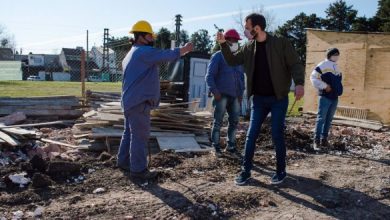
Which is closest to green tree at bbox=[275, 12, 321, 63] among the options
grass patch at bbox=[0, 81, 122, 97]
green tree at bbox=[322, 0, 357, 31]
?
green tree at bbox=[322, 0, 357, 31]

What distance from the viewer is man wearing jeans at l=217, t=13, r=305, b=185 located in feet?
17.1

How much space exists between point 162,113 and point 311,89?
928 cm

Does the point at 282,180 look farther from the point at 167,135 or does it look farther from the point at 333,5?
the point at 333,5

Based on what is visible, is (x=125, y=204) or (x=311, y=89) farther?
(x=311, y=89)

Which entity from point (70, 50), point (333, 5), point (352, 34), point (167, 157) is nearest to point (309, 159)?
point (167, 157)

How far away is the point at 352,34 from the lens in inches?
583

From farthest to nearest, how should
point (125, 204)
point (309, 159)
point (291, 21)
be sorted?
point (291, 21)
point (309, 159)
point (125, 204)

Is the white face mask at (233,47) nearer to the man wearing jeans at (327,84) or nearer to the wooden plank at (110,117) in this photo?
the man wearing jeans at (327,84)

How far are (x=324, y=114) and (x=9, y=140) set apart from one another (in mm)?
5552

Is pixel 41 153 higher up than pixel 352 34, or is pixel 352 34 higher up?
pixel 352 34

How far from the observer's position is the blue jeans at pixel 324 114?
8.20 meters

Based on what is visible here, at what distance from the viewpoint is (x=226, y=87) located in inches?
283

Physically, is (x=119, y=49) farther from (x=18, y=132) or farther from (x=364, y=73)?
(x=18, y=132)

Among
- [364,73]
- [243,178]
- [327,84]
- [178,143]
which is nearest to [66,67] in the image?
[364,73]
